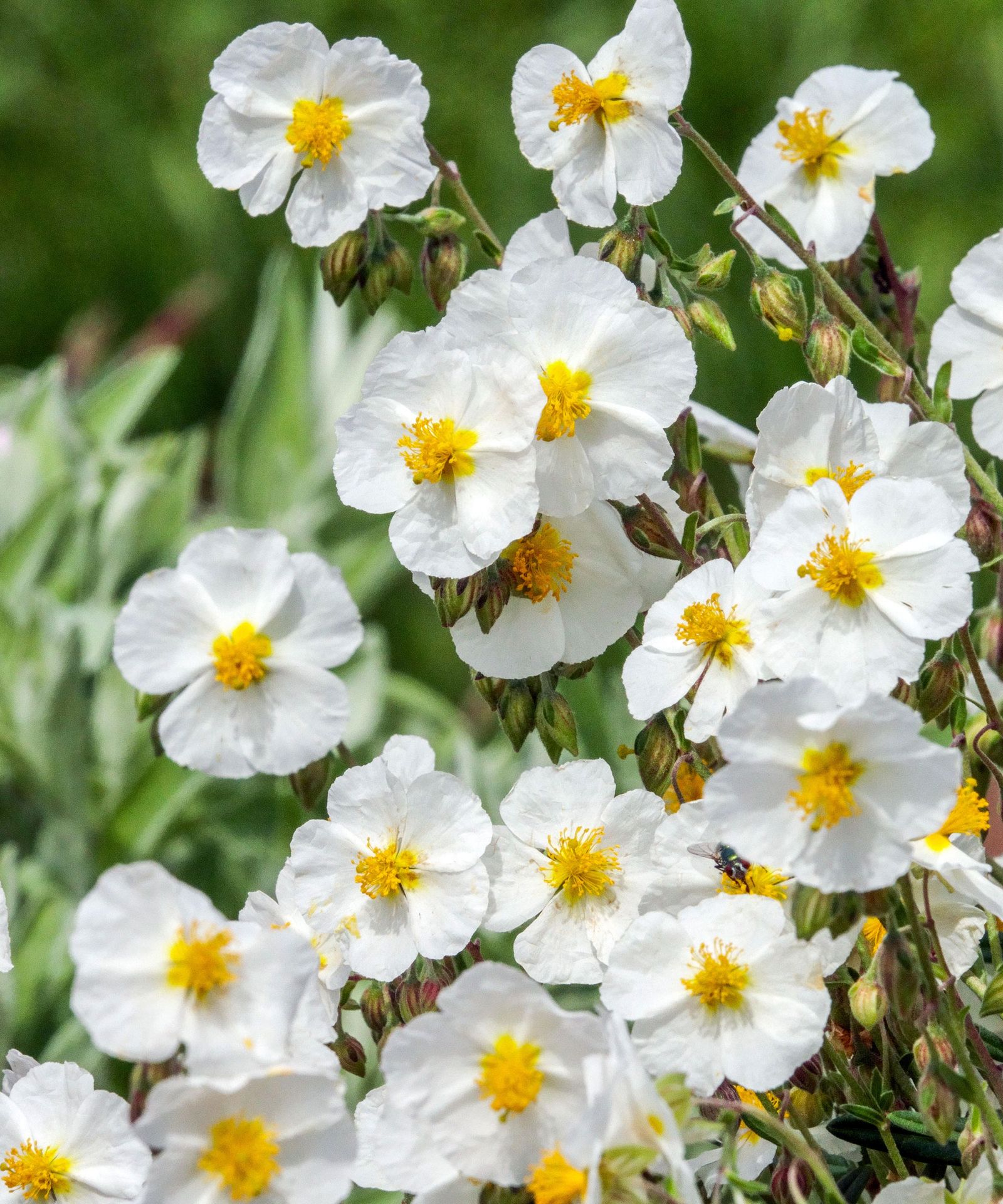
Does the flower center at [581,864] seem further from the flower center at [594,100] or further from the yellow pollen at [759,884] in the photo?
the flower center at [594,100]

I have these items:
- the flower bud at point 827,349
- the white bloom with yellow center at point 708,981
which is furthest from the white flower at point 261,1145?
the flower bud at point 827,349

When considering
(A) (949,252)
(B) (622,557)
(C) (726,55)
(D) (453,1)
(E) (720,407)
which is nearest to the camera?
(B) (622,557)

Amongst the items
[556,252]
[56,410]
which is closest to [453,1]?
[56,410]

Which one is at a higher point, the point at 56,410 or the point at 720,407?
the point at 56,410

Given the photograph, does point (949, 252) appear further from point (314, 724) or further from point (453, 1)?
point (314, 724)

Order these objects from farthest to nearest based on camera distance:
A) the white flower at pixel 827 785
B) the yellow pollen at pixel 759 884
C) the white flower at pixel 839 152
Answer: the white flower at pixel 839 152 → the yellow pollen at pixel 759 884 → the white flower at pixel 827 785

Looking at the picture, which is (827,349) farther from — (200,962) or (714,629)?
(200,962)

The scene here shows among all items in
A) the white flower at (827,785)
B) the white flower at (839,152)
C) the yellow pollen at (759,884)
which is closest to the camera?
the white flower at (827,785)
